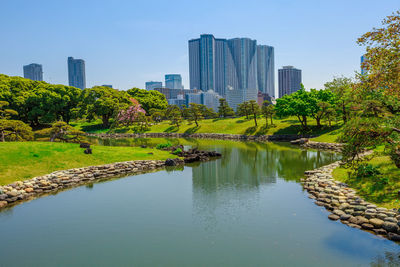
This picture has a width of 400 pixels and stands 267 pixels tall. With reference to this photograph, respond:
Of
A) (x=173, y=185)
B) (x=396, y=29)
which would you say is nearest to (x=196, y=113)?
(x=173, y=185)

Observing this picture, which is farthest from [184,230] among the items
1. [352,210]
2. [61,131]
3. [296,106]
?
[296,106]

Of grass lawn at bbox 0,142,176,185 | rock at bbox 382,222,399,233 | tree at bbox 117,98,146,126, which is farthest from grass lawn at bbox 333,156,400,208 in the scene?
tree at bbox 117,98,146,126

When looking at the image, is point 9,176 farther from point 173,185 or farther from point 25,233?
point 173,185

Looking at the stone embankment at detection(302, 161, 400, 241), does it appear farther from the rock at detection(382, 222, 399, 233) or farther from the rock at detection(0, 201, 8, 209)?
the rock at detection(0, 201, 8, 209)

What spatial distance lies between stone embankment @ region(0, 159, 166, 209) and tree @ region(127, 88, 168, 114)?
2554 inches

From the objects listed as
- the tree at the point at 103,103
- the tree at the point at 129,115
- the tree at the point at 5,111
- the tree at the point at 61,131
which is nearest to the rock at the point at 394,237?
the tree at the point at 61,131

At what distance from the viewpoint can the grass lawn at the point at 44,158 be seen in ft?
77.8

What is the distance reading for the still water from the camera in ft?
41.1

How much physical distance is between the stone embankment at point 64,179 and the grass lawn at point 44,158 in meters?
0.85

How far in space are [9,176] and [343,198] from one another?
952 inches

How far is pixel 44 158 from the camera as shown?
88.2 ft

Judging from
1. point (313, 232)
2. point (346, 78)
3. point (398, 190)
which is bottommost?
point (313, 232)

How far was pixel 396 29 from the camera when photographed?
531 inches

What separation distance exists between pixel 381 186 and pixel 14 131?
35016 mm
